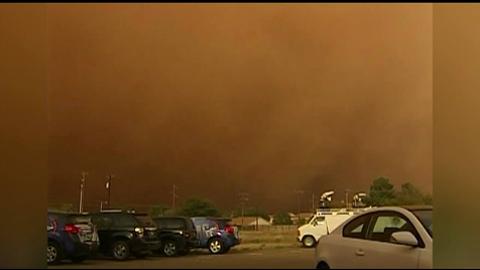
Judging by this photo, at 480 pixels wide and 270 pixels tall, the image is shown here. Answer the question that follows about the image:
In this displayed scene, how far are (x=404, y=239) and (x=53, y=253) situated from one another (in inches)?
141

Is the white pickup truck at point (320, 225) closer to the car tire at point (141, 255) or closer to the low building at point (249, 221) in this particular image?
the low building at point (249, 221)

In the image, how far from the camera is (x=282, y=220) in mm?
9039

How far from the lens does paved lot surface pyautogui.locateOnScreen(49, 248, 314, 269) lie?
895 centimetres

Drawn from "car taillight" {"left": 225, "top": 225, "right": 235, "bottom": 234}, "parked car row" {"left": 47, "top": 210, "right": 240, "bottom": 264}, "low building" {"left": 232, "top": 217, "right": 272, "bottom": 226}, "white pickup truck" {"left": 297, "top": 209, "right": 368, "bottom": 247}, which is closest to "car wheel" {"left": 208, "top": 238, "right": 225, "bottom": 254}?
"parked car row" {"left": 47, "top": 210, "right": 240, "bottom": 264}

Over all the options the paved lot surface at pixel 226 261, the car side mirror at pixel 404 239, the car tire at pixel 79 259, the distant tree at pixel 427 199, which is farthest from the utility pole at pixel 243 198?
the car side mirror at pixel 404 239

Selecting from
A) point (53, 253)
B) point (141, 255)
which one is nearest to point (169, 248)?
point (141, 255)

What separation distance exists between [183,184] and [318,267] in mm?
1579

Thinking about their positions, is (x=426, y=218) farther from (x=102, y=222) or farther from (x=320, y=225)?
(x=102, y=222)

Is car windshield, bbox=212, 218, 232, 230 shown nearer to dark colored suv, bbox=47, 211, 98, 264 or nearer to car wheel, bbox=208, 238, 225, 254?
car wheel, bbox=208, 238, 225, 254

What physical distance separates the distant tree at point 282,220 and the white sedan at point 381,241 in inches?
19.3

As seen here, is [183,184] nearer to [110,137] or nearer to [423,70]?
[110,137]

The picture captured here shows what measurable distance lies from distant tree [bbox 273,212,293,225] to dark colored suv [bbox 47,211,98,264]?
1809 mm

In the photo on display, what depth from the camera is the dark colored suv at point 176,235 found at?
355 inches

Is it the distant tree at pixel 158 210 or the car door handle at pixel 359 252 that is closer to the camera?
the car door handle at pixel 359 252
